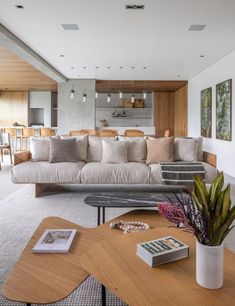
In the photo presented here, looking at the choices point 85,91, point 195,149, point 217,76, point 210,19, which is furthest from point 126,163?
point 85,91

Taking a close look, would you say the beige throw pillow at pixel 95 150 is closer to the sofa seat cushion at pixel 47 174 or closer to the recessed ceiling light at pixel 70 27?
the sofa seat cushion at pixel 47 174

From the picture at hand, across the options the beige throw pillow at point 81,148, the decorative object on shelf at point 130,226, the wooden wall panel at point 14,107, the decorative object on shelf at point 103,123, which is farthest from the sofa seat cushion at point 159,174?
the wooden wall panel at point 14,107

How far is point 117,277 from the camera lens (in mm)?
1291

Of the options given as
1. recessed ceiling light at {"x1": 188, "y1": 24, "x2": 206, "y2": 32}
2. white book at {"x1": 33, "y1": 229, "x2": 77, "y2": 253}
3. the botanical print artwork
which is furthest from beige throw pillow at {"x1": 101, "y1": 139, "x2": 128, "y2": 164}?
the botanical print artwork

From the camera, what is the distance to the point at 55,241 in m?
1.86

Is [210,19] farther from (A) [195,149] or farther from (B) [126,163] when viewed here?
(B) [126,163]

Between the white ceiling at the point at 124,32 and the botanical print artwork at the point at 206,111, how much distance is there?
2.48 feet

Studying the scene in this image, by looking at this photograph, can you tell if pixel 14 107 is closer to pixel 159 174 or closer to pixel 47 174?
pixel 47 174

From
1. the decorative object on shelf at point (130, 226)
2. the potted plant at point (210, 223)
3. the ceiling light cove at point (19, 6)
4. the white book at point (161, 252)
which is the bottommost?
the decorative object on shelf at point (130, 226)

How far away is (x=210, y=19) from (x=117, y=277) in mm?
4116

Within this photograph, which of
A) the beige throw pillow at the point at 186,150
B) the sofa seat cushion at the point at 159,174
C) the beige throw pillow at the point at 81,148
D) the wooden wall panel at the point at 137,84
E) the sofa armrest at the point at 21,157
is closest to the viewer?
the sofa seat cushion at the point at 159,174

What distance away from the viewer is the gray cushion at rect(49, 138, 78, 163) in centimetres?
455

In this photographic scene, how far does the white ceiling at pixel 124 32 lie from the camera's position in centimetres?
387

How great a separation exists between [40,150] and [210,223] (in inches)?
157
